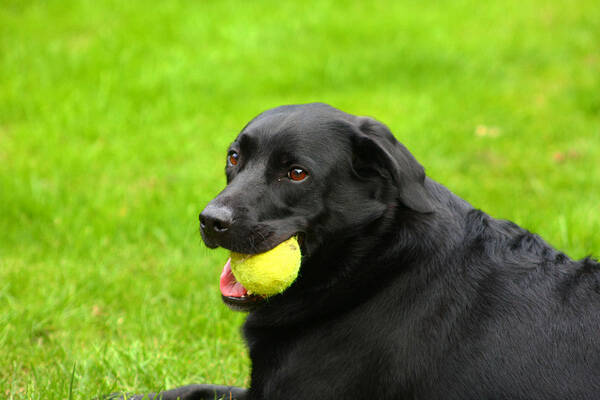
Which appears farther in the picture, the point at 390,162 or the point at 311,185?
the point at 311,185

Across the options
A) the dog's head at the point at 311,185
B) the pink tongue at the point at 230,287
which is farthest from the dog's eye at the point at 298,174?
the pink tongue at the point at 230,287

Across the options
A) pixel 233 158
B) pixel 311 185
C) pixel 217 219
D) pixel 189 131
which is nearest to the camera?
pixel 217 219

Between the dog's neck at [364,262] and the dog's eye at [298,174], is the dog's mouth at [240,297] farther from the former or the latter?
the dog's eye at [298,174]

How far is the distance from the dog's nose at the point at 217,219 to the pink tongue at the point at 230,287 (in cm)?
29

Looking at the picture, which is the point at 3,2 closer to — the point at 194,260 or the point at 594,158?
the point at 194,260

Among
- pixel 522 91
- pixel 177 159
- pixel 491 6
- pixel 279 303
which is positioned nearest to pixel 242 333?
pixel 279 303

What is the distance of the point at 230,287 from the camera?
115 inches

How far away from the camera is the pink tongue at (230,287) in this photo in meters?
2.89

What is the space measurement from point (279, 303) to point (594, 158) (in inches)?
175

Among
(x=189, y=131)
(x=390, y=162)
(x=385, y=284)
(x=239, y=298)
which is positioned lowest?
(x=189, y=131)

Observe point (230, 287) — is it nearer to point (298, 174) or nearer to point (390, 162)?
point (298, 174)

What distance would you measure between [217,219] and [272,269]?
0.91 feet

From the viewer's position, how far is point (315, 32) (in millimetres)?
8391

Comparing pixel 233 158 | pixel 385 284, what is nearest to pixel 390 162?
pixel 385 284
